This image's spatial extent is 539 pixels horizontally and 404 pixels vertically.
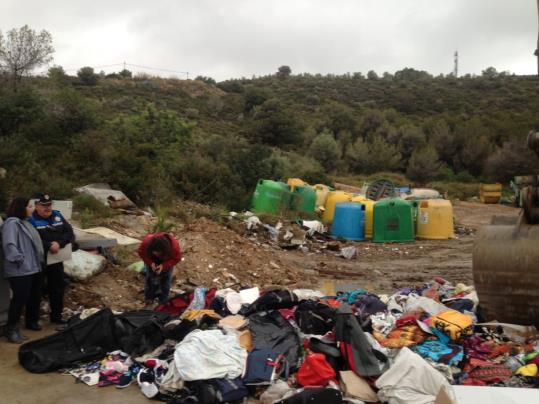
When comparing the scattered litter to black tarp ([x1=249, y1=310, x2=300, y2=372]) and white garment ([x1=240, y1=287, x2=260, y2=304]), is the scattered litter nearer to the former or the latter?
white garment ([x1=240, y1=287, x2=260, y2=304])

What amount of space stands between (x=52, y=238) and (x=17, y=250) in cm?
56

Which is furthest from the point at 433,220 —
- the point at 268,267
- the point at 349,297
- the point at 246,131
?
the point at 246,131

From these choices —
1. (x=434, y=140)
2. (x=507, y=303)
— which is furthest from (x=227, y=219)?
(x=434, y=140)

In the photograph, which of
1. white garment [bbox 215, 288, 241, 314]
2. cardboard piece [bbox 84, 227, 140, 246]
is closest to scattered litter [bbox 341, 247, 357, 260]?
cardboard piece [bbox 84, 227, 140, 246]

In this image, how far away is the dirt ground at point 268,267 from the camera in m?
7.21

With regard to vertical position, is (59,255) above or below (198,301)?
above

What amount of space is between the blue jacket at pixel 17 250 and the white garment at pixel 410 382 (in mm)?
3368

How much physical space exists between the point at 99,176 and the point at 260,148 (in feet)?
20.7

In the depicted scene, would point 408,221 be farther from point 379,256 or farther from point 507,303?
point 507,303

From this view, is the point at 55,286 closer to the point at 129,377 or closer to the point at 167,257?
the point at 167,257

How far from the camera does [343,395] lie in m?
4.23

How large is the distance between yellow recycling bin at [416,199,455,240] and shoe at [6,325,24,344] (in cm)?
1052

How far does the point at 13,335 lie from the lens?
5328 mm

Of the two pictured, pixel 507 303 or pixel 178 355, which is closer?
pixel 507 303
